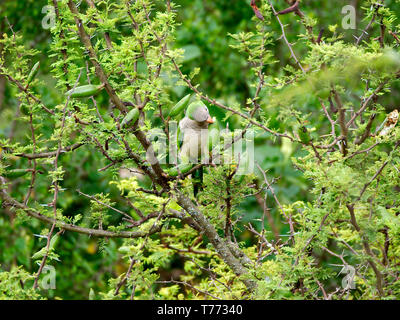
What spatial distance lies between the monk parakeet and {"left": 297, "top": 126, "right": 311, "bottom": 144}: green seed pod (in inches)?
11.6

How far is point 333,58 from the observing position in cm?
103

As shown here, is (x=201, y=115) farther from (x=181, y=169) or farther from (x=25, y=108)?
(x=25, y=108)

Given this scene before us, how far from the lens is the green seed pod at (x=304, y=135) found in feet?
3.55

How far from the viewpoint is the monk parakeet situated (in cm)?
142

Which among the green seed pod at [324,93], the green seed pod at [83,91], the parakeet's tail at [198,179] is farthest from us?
the parakeet's tail at [198,179]

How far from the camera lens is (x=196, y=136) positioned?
1548 millimetres

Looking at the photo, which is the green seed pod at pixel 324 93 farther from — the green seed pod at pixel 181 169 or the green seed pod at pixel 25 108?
the green seed pod at pixel 25 108

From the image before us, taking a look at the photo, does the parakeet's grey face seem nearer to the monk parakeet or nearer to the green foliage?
the monk parakeet

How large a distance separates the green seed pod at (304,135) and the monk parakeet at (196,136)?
29 centimetres

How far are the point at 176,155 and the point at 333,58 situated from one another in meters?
0.49

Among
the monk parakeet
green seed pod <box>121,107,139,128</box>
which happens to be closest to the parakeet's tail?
the monk parakeet

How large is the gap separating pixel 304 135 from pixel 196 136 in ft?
1.65

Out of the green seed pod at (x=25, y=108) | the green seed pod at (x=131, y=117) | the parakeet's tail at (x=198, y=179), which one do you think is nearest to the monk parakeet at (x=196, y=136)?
the parakeet's tail at (x=198, y=179)
